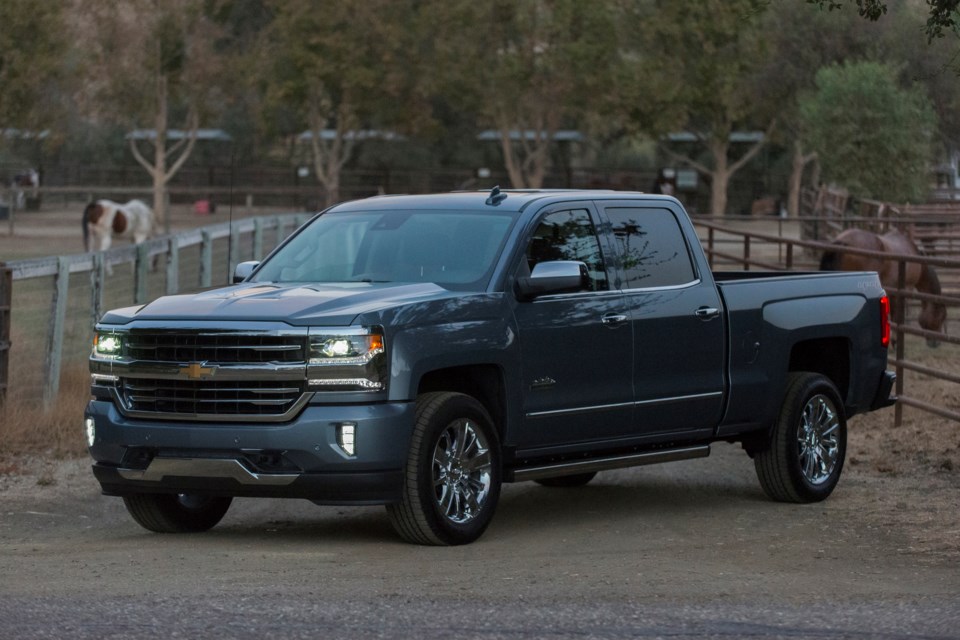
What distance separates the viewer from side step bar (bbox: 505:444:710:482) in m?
9.94

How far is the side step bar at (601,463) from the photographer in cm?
994

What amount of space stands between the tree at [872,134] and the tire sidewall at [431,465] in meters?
32.4

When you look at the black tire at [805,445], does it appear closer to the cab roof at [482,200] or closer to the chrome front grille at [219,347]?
the cab roof at [482,200]

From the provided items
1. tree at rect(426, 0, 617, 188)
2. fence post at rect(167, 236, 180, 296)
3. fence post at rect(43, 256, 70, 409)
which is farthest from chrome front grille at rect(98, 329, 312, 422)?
tree at rect(426, 0, 617, 188)

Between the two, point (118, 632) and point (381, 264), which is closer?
point (118, 632)

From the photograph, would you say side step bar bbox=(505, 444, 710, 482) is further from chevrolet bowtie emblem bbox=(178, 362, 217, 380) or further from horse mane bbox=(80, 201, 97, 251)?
horse mane bbox=(80, 201, 97, 251)

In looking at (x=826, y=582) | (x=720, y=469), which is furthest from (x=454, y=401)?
(x=720, y=469)

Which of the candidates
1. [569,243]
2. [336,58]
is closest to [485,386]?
[569,243]

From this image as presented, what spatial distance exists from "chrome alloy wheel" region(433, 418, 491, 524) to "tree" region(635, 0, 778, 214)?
4750 centimetres

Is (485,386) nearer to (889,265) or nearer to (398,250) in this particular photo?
(398,250)

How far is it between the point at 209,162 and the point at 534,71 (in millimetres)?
24182

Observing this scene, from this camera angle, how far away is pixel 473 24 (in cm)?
6100

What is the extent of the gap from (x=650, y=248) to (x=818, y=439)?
75.3 inches

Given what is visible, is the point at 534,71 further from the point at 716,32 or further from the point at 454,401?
the point at 454,401
